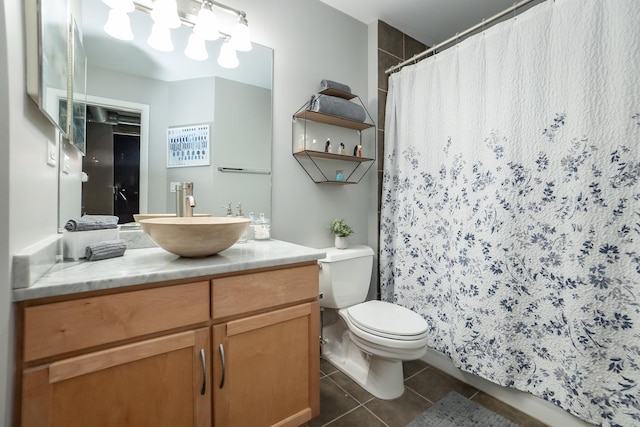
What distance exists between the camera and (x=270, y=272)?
42.9 inches

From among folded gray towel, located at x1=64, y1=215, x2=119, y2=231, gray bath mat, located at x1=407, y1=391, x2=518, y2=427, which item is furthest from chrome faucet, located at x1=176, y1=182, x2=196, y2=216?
gray bath mat, located at x1=407, y1=391, x2=518, y2=427

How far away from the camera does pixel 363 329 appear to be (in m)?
1.45

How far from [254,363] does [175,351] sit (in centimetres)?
30

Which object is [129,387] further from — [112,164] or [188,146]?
[188,146]

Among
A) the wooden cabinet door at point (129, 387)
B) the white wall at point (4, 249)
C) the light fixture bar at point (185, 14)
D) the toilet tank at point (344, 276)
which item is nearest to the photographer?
the white wall at point (4, 249)

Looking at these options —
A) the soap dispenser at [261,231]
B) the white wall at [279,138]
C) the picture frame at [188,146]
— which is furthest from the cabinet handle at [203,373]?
the picture frame at [188,146]

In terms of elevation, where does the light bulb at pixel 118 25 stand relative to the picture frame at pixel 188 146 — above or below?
above

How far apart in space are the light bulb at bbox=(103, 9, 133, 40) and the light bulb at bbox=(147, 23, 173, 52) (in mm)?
98

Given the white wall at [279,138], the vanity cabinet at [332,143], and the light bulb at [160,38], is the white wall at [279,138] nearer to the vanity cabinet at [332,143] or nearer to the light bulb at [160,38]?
the vanity cabinet at [332,143]

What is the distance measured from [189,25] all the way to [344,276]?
1.64m

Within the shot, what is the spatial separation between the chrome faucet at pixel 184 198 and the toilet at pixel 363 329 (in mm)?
790

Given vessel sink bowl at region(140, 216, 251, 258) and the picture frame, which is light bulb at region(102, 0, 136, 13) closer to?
the picture frame

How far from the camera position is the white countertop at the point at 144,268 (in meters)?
0.72

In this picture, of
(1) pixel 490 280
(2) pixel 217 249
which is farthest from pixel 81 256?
(1) pixel 490 280
